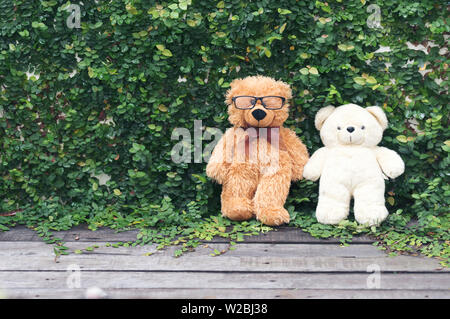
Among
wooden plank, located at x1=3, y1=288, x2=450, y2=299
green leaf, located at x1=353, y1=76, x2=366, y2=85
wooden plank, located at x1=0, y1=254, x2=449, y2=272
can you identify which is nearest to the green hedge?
green leaf, located at x1=353, y1=76, x2=366, y2=85

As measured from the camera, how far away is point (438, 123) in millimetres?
3252

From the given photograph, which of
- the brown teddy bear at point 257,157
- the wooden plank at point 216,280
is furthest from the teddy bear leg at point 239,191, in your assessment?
the wooden plank at point 216,280

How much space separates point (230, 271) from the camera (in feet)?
8.67

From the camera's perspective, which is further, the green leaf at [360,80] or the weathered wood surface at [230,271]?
the green leaf at [360,80]

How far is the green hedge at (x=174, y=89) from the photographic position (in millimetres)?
3211

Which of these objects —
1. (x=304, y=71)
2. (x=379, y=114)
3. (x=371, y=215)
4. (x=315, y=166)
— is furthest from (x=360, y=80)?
(x=371, y=215)

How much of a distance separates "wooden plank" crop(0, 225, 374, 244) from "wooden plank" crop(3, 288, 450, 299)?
544 mm

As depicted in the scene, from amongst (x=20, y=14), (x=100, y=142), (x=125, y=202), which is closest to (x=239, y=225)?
(x=125, y=202)

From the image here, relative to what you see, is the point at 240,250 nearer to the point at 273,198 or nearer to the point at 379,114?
the point at 273,198

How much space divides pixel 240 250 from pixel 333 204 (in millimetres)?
681

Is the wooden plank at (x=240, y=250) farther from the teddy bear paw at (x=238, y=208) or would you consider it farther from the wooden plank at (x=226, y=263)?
the teddy bear paw at (x=238, y=208)

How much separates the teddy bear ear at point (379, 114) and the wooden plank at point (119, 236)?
72 centimetres

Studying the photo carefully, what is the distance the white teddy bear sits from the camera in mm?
3135

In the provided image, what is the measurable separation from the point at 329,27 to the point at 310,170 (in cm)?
89
